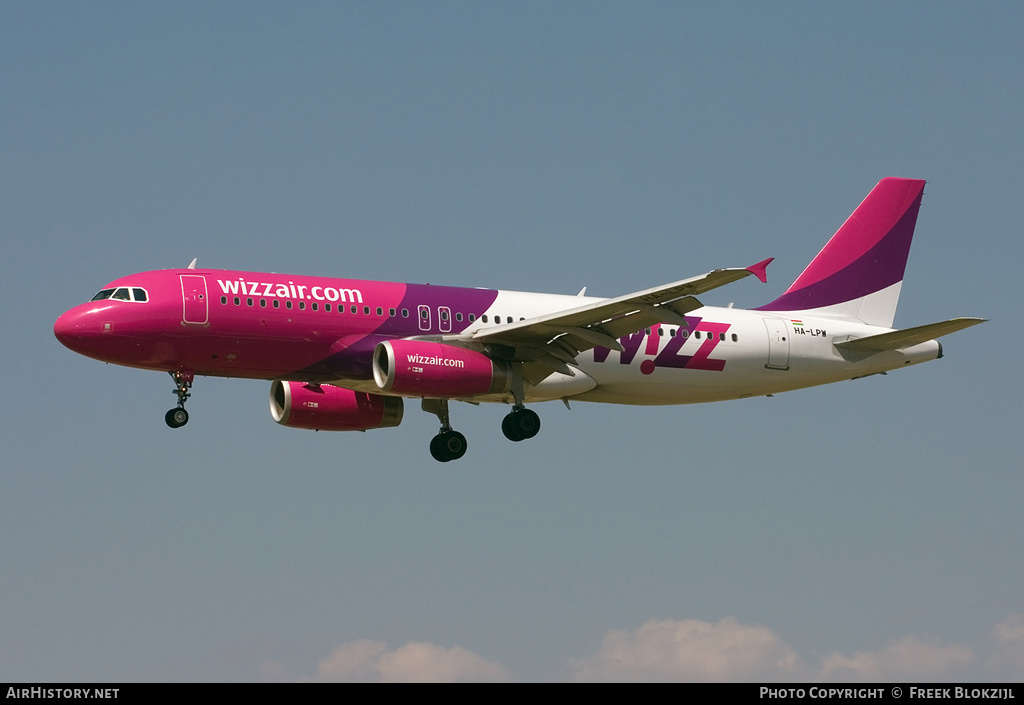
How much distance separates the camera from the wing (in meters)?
37.8

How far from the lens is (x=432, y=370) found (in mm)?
40125

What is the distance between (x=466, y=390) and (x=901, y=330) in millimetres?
12927

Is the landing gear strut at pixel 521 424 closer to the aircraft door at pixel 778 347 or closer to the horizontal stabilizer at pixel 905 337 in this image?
the aircraft door at pixel 778 347

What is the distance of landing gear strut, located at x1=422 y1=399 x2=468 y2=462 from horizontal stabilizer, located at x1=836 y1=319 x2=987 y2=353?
11.8 meters

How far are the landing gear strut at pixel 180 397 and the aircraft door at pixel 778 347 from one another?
16.8 meters

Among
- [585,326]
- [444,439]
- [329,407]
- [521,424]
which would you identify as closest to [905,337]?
[585,326]

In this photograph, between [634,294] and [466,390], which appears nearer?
[634,294]

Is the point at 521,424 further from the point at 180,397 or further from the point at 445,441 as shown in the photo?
the point at 180,397

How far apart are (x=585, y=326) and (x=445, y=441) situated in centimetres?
634

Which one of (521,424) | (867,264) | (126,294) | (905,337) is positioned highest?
(867,264)
